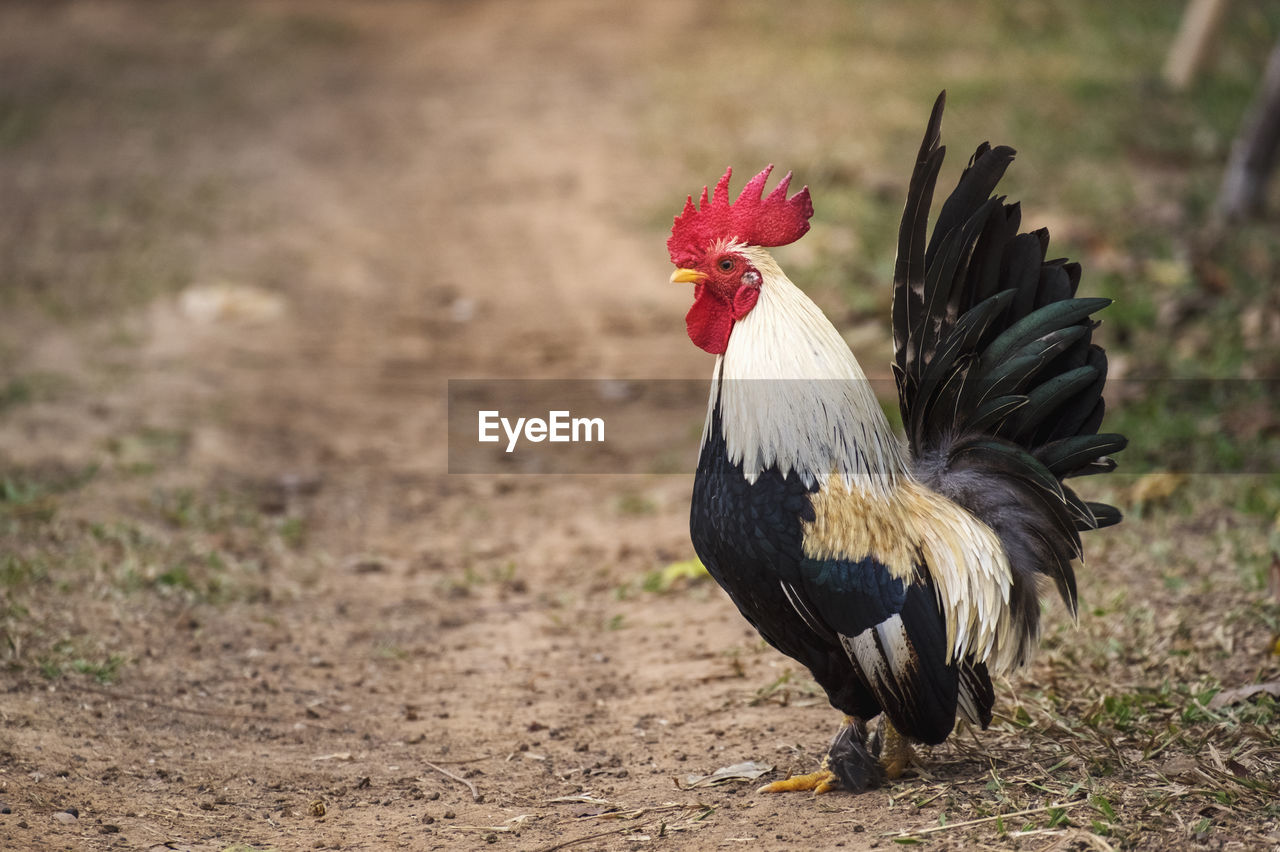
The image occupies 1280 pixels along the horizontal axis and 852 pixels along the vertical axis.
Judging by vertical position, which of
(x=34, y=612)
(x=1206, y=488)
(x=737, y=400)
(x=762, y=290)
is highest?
(x=762, y=290)

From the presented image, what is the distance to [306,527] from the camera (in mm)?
5930

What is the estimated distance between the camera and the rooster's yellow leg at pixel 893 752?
3.36 m

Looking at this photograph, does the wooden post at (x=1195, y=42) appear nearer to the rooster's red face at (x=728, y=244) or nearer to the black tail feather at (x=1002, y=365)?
the black tail feather at (x=1002, y=365)

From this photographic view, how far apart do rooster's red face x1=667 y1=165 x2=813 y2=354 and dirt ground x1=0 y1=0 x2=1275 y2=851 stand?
136 cm

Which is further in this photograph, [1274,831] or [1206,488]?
[1206,488]

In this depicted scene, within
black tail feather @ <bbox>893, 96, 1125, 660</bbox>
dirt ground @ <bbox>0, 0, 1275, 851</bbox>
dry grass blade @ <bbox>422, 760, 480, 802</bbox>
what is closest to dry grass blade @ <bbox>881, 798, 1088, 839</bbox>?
dirt ground @ <bbox>0, 0, 1275, 851</bbox>

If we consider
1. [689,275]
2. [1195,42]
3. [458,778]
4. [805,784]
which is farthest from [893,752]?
[1195,42]

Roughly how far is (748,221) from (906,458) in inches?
32.2

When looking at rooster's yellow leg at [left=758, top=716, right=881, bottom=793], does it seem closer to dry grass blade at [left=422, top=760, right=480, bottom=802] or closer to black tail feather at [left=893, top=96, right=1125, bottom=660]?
black tail feather at [left=893, top=96, right=1125, bottom=660]

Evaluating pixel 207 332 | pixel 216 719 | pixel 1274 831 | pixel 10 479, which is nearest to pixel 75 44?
pixel 207 332

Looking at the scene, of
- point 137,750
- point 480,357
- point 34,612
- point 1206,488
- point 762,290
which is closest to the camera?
point 762,290

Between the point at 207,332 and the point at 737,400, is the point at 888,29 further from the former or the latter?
the point at 737,400

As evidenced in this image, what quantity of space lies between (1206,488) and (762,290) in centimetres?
338

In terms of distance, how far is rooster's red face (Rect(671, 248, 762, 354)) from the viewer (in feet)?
10.6
